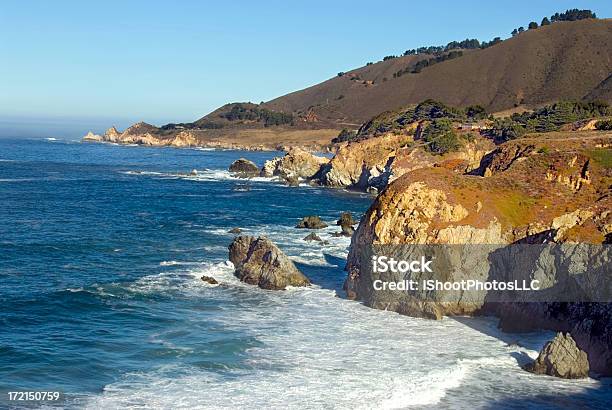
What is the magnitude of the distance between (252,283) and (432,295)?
427 inches

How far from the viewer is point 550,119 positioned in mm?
91188

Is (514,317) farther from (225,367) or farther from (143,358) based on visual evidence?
(143,358)

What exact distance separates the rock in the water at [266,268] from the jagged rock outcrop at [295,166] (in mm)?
62119

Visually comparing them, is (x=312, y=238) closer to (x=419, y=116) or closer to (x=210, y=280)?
(x=210, y=280)

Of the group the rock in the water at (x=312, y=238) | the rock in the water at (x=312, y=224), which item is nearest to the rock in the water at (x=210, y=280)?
the rock in the water at (x=312, y=238)

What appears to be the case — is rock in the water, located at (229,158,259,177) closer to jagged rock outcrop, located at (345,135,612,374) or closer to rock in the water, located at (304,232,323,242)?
rock in the water, located at (304,232,323,242)

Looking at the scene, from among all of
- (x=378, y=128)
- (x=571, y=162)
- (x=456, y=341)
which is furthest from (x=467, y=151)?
(x=456, y=341)

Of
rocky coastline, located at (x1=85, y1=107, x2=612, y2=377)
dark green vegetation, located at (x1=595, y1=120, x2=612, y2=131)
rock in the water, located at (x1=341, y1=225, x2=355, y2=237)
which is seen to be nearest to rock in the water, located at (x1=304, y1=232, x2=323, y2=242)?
rock in the water, located at (x1=341, y1=225, x2=355, y2=237)

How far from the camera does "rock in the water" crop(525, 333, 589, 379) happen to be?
2545cm

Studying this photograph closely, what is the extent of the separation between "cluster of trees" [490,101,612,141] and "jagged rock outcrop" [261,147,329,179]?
27.0 metres

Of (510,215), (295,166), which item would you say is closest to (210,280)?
(510,215)

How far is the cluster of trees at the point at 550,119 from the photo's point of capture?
3413 inches

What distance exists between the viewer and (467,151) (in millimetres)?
87062

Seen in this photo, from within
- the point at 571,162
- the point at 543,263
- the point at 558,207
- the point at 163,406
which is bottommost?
the point at 163,406
